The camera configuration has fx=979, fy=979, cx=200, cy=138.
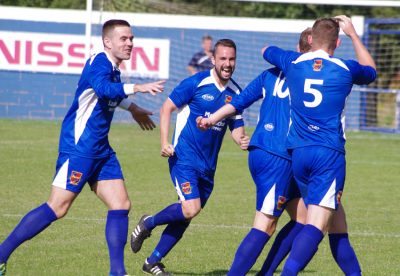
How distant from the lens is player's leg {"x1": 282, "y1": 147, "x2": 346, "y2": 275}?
6.79 meters

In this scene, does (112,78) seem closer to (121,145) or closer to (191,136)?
(191,136)

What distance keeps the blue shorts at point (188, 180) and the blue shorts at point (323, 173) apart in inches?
61.4

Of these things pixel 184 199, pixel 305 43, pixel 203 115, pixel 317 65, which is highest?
pixel 305 43

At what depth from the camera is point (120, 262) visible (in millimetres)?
7410

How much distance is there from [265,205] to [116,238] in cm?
117

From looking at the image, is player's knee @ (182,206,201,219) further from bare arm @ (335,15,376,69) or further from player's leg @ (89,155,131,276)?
bare arm @ (335,15,376,69)

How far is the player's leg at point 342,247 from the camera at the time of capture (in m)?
7.20

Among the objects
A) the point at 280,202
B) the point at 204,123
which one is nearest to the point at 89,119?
the point at 204,123

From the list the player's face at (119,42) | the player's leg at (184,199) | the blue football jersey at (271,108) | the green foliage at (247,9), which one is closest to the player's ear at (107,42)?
the player's face at (119,42)

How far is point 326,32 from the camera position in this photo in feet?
22.3

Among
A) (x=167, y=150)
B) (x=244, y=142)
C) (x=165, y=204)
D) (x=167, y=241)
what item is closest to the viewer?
(x=244, y=142)

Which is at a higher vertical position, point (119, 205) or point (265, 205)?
point (265, 205)

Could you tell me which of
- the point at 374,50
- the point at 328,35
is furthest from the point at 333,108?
the point at 374,50

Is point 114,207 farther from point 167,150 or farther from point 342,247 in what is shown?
point 342,247
